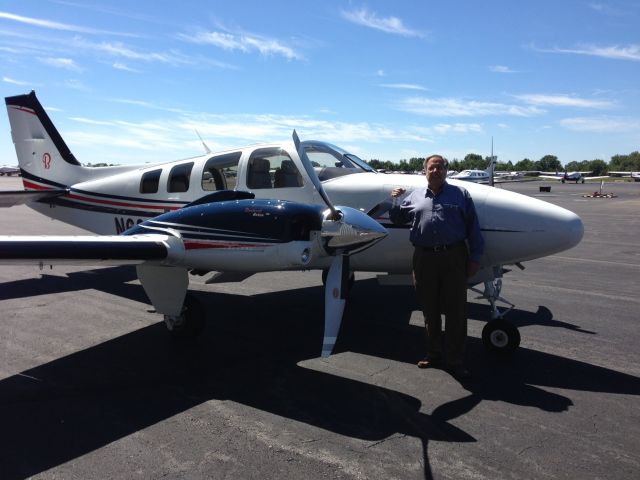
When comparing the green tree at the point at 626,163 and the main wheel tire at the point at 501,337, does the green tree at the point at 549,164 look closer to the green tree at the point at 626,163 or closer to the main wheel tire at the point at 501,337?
the green tree at the point at 626,163

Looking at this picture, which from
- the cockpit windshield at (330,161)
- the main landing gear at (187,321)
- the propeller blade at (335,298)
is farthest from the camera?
the cockpit windshield at (330,161)

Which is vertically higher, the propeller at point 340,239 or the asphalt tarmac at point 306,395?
the propeller at point 340,239

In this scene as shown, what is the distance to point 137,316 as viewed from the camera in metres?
7.39

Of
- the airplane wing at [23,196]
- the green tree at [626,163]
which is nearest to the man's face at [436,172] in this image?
the airplane wing at [23,196]

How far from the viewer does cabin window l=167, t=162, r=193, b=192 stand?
7874mm

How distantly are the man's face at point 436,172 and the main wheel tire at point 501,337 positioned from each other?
1.90 meters

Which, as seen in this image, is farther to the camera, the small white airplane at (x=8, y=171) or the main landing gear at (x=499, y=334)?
the small white airplane at (x=8, y=171)

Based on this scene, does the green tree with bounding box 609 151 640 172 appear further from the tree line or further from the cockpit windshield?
the cockpit windshield

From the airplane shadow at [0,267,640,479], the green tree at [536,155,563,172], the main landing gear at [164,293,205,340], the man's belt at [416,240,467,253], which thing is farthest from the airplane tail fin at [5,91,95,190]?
the green tree at [536,155,563,172]

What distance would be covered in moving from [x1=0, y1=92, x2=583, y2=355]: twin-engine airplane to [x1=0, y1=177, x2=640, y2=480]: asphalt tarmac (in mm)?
675

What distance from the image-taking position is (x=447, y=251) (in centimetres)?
503

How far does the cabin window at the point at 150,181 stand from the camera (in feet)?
27.0

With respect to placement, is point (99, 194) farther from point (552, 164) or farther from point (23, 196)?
point (552, 164)

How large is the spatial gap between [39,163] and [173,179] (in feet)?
14.7
